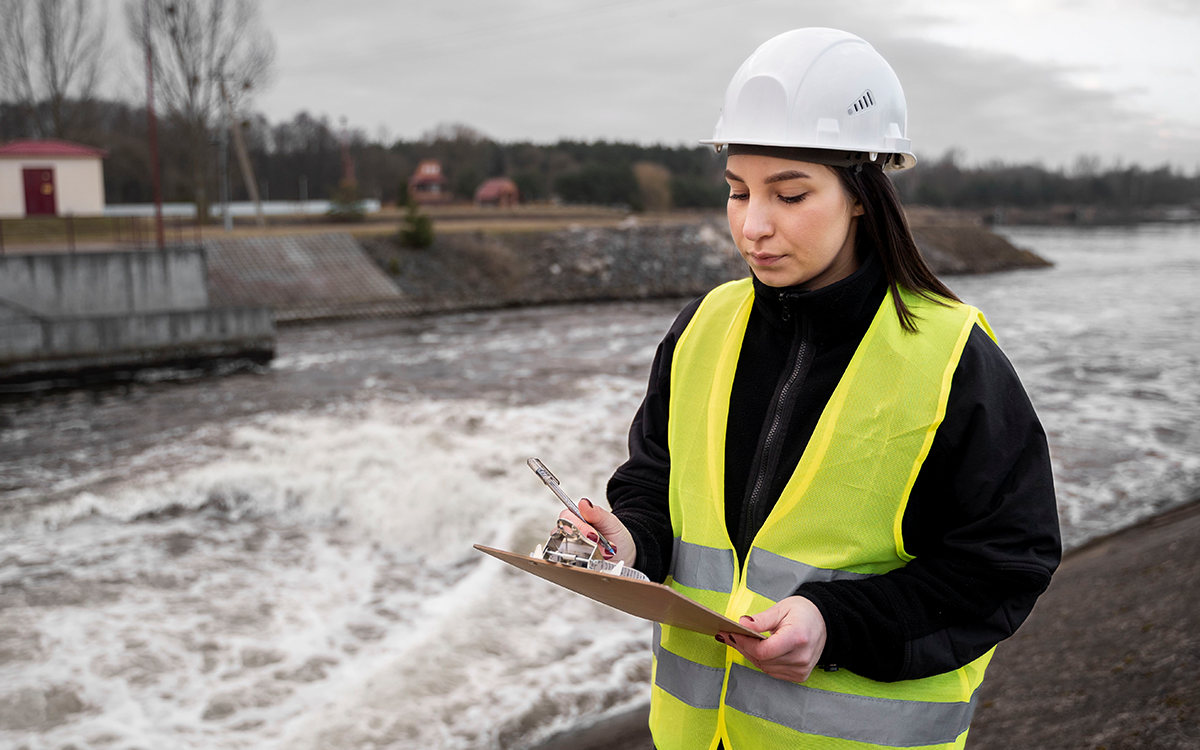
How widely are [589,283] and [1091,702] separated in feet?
101

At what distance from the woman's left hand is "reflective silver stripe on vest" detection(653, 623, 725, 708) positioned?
A: 246 mm

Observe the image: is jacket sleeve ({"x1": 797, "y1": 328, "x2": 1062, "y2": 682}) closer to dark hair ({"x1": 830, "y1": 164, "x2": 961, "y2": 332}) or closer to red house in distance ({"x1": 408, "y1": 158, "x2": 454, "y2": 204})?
dark hair ({"x1": 830, "y1": 164, "x2": 961, "y2": 332})

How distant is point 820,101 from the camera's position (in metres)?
1.48

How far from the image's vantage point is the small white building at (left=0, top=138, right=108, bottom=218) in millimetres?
23891

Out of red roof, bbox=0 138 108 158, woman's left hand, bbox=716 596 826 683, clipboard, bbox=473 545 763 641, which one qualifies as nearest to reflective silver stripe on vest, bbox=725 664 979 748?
woman's left hand, bbox=716 596 826 683

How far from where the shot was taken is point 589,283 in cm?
3362

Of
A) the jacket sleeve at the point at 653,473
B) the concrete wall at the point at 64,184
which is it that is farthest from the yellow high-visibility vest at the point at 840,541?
the concrete wall at the point at 64,184

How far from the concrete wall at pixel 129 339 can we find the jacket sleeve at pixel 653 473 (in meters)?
18.4

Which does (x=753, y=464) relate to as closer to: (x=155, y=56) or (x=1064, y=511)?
(x=1064, y=511)

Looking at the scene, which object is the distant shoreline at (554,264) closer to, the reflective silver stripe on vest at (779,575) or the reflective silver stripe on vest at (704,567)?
the reflective silver stripe on vest at (704,567)

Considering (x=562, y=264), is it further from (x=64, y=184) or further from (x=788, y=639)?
(x=788, y=639)

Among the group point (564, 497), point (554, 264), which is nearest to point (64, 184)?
point (554, 264)

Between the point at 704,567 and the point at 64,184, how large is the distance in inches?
1112

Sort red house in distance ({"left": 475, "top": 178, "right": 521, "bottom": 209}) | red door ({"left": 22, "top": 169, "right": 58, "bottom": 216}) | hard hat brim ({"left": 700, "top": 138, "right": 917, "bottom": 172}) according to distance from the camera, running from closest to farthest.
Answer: hard hat brim ({"left": 700, "top": 138, "right": 917, "bottom": 172}), red door ({"left": 22, "top": 169, "right": 58, "bottom": 216}), red house in distance ({"left": 475, "top": 178, "right": 521, "bottom": 209})
